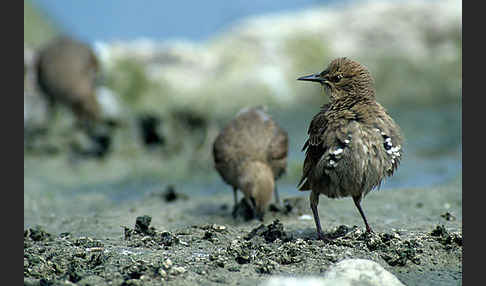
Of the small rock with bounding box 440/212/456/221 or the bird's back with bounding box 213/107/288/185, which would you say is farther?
the bird's back with bounding box 213/107/288/185

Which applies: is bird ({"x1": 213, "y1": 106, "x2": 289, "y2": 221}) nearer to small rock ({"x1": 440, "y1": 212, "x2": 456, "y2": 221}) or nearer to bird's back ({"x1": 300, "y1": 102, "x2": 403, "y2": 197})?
bird's back ({"x1": 300, "y1": 102, "x2": 403, "y2": 197})

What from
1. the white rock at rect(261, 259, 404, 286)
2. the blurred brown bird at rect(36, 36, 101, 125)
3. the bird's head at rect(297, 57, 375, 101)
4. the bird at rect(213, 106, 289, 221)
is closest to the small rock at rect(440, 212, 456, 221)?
the bird's head at rect(297, 57, 375, 101)

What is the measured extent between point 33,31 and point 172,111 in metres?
6.86

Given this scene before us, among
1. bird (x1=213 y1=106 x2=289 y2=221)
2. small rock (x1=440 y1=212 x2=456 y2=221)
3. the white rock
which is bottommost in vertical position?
the white rock

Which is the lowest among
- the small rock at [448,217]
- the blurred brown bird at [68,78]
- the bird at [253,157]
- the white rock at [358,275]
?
the white rock at [358,275]

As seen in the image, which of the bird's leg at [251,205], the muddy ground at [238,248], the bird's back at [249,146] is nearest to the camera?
the muddy ground at [238,248]

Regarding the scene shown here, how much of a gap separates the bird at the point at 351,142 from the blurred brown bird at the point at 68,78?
7.41 meters

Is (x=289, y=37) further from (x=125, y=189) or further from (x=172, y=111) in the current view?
(x=125, y=189)

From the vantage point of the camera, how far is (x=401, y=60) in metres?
15.4

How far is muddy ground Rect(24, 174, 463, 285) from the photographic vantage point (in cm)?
449

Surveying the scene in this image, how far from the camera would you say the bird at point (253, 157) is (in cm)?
719

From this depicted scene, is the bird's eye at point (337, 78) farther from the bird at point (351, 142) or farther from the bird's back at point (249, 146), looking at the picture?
the bird's back at point (249, 146)

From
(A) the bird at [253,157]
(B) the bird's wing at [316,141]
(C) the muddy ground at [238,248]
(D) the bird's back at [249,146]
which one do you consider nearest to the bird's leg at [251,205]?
(A) the bird at [253,157]

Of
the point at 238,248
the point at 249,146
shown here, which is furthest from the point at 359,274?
the point at 249,146
